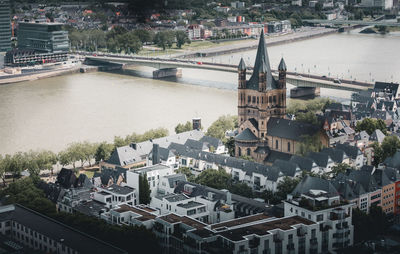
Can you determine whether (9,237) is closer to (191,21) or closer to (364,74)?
(364,74)

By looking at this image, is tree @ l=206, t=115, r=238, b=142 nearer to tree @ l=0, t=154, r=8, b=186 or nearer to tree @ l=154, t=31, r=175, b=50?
tree @ l=0, t=154, r=8, b=186

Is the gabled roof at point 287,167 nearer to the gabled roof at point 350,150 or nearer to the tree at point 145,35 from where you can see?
the gabled roof at point 350,150

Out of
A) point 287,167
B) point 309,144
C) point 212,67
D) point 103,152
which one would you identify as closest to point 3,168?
point 103,152

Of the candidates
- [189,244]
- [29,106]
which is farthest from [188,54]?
[189,244]

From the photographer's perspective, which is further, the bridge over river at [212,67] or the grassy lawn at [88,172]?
the bridge over river at [212,67]

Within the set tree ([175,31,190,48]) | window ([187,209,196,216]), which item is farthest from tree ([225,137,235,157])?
tree ([175,31,190,48])

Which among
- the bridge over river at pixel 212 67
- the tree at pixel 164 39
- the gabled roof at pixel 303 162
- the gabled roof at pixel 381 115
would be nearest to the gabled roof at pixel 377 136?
the gabled roof at pixel 381 115
